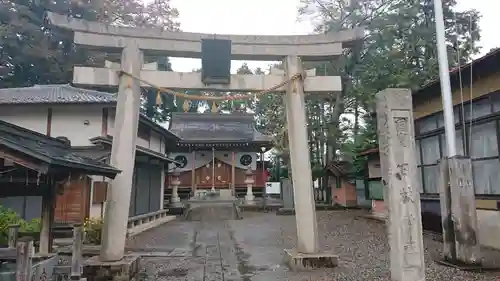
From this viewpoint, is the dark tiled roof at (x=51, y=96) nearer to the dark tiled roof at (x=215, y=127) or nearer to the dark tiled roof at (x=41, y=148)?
the dark tiled roof at (x=41, y=148)

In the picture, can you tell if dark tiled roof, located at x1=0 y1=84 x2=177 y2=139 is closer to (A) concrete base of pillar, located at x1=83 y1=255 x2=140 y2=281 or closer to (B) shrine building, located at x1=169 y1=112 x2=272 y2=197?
(A) concrete base of pillar, located at x1=83 y1=255 x2=140 y2=281

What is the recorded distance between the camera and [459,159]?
26.6 ft

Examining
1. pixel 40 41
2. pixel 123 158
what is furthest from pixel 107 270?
pixel 40 41

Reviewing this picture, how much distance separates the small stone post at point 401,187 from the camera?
5.59 metres

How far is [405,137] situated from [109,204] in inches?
228

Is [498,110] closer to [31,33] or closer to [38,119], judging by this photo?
[38,119]

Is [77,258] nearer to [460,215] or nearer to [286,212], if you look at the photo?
[460,215]

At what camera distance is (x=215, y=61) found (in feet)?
27.6

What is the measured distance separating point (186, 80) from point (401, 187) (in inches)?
204

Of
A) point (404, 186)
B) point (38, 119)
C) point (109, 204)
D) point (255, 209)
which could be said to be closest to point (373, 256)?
point (404, 186)

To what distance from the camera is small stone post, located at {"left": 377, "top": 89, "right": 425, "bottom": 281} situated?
5.59 metres

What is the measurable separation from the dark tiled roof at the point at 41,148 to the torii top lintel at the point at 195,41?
2.63m

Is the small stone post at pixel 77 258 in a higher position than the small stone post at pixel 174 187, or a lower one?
lower

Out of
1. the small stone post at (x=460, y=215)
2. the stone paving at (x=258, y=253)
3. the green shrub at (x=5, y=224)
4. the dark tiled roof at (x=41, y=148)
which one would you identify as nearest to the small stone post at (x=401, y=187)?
the stone paving at (x=258, y=253)
